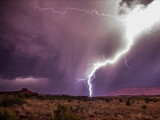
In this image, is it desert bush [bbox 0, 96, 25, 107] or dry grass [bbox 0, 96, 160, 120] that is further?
desert bush [bbox 0, 96, 25, 107]

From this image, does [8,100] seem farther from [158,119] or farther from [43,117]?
[158,119]

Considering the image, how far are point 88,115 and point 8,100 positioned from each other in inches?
486

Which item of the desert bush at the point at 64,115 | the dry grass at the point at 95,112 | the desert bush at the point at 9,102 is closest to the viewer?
the desert bush at the point at 64,115

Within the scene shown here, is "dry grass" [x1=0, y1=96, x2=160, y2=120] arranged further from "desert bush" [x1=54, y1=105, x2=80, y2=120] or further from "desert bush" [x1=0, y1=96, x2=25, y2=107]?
"desert bush" [x1=54, y1=105, x2=80, y2=120]

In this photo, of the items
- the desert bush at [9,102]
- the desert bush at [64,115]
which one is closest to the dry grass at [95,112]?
the desert bush at [9,102]

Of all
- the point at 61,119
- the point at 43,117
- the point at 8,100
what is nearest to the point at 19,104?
the point at 8,100

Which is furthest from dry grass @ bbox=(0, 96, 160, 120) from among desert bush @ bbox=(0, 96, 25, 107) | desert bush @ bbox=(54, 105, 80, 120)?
desert bush @ bbox=(54, 105, 80, 120)

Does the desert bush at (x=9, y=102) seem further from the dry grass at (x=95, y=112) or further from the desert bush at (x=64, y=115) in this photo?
the desert bush at (x=64, y=115)

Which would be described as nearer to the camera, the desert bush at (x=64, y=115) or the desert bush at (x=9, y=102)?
the desert bush at (x=64, y=115)

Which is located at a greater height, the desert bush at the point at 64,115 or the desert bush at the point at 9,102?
the desert bush at the point at 9,102

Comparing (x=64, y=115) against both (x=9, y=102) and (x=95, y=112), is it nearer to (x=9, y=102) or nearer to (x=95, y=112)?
(x=95, y=112)

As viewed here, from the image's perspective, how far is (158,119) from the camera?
20.6 metres

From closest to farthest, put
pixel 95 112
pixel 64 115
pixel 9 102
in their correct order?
1. pixel 64 115
2. pixel 95 112
3. pixel 9 102

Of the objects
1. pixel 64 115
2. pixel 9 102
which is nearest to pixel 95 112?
pixel 64 115
